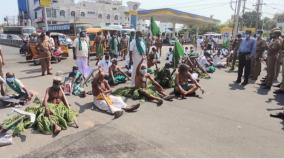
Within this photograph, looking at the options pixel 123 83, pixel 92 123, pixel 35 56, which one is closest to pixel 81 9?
pixel 35 56

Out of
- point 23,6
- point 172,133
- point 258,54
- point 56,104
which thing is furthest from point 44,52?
point 23,6

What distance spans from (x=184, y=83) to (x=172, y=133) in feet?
10.7

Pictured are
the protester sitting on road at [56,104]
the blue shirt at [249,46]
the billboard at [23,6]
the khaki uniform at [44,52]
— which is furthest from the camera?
the billboard at [23,6]

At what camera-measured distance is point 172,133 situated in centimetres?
519

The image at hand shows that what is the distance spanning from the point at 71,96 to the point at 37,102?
1.55 meters

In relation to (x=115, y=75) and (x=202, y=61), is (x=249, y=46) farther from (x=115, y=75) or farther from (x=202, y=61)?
(x=115, y=75)

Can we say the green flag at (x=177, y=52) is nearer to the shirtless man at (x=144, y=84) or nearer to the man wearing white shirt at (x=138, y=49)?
the man wearing white shirt at (x=138, y=49)

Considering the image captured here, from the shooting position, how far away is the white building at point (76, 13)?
55.9 m

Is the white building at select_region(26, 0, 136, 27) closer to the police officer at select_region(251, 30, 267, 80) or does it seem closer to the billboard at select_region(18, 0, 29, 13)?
the billboard at select_region(18, 0, 29, 13)

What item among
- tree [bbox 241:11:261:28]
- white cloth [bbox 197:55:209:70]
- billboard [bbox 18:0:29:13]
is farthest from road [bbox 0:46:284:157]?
tree [bbox 241:11:261:28]

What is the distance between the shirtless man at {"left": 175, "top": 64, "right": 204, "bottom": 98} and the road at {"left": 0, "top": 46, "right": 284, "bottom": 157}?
0.34 metres

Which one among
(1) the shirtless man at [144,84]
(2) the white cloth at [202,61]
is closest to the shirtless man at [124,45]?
(2) the white cloth at [202,61]

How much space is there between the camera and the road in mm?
4398

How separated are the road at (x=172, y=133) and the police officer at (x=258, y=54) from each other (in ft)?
11.3
